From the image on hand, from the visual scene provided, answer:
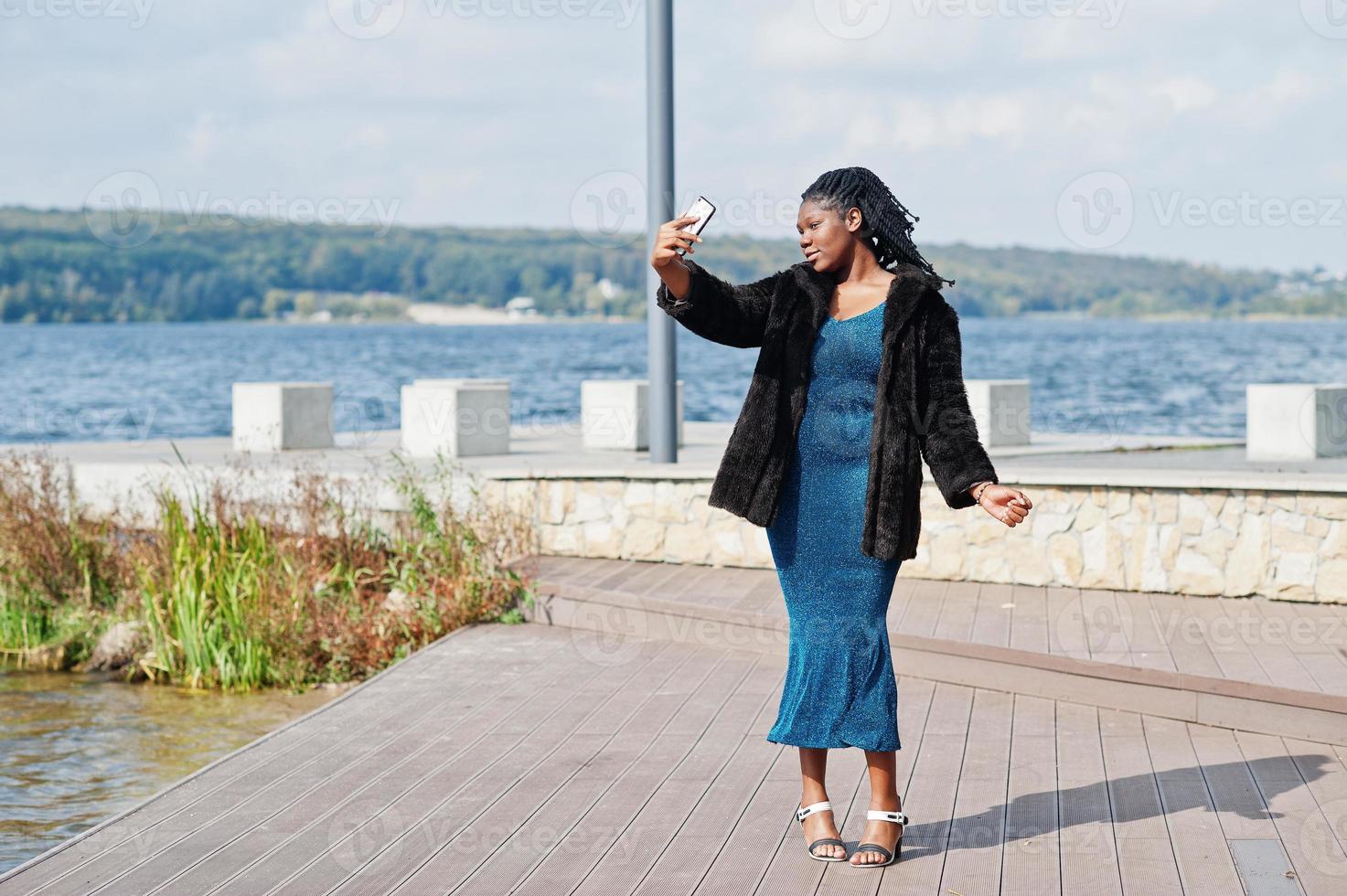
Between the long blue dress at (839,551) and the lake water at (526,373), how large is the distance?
25583mm

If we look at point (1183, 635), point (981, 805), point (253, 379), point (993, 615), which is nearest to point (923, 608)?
point (993, 615)

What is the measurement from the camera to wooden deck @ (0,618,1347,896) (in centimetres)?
434

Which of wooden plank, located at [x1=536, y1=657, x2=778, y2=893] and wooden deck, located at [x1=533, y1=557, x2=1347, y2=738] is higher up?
wooden deck, located at [x1=533, y1=557, x2=1347, y2=738]

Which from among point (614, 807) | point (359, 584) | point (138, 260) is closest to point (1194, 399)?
point (359, 584)

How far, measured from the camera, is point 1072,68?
48.4 meters

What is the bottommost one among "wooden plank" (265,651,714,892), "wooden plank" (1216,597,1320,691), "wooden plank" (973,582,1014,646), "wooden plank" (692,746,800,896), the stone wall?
"wooden plank" (692,746,800,896)

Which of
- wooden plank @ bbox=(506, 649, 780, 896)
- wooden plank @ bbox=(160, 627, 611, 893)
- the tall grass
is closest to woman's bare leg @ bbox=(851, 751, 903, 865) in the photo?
wooden plank @ bbox=(506, 649, 780, 896)

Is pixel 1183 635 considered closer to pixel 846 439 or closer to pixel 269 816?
pixel 846 439

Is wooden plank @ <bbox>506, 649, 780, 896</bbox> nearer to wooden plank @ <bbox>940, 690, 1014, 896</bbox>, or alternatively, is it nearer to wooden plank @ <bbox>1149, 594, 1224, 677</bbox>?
wooden plank @ <bbox>940, 690, 1014, 896</bbox>

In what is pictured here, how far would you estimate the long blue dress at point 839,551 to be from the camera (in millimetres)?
4406

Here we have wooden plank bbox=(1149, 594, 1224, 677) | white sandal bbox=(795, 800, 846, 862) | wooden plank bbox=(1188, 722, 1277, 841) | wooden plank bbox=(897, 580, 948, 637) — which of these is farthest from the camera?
wooden plank bbox=(897, 580, 948, 637)

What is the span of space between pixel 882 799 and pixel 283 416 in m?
11.1

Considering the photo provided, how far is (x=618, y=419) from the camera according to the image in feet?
48.3

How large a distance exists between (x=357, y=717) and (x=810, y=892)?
2.91 meters
